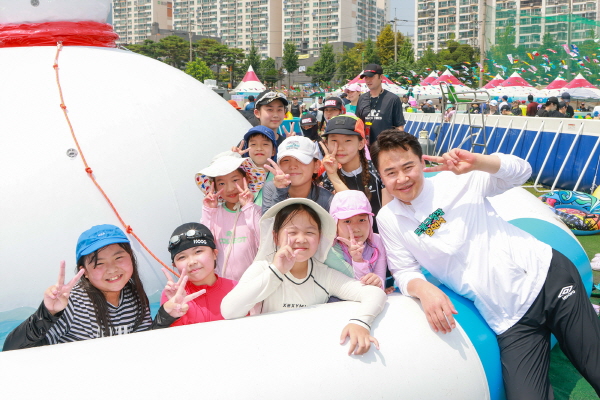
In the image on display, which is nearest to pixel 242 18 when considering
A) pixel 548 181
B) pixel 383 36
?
pixel 383 36

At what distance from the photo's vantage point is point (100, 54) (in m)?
4.64

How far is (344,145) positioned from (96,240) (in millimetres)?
1662

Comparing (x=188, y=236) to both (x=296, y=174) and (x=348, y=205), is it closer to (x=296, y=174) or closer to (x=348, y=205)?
(x=296, y=174)

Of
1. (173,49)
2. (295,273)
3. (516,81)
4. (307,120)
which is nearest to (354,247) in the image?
(295,273)

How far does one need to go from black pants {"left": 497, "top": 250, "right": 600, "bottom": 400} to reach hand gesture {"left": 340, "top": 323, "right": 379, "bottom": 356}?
30.3 inches

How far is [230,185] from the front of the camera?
339 centimetres

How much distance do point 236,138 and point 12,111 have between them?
1.86 metres

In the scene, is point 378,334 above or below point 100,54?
below

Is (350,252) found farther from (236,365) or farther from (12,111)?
(12,111)

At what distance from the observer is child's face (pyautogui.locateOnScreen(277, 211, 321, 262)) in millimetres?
2449

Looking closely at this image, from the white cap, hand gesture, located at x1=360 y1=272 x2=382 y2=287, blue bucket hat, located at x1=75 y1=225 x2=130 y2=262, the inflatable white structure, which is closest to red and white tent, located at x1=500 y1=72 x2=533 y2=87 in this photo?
the inflatable white structure

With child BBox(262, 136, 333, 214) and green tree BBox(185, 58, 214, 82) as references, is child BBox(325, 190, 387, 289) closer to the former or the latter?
child BBox(262, 136, 333, 214)

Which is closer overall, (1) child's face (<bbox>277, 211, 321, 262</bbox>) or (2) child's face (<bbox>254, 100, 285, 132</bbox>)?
(1) child's face (<bbox>277, 211, 321, 262</bbox>)

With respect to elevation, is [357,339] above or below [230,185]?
below
